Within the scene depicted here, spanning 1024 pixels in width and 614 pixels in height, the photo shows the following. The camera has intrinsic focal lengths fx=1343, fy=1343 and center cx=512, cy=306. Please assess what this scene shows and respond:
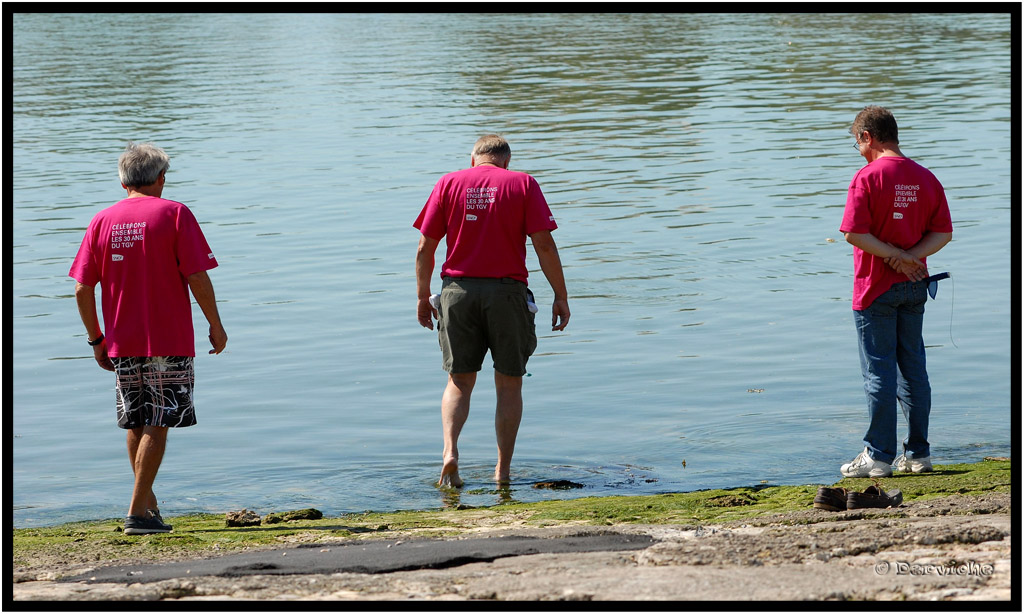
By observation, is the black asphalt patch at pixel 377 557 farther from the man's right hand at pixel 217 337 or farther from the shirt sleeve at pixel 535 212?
the shirt sleeve at pixel 535 212

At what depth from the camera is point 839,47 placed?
124ft

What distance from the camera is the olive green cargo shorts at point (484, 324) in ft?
23.8

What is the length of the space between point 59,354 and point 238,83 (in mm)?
22297

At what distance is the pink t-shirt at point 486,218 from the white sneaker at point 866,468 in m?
2.03

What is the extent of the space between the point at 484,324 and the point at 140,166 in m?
2.11

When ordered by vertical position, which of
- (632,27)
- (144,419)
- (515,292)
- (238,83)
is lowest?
(144,419)

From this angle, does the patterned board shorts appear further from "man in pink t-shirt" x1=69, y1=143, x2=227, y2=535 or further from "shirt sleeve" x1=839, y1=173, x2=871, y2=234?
"shirt sleeve" x1=839, y1=173, x2=871, y2=234

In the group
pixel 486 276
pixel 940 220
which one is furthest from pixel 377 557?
pixel 940 220

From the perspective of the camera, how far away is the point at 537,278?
43.5ft

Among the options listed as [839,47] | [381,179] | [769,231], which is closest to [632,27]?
[839,47]

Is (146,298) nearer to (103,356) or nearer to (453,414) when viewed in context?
(103,356)

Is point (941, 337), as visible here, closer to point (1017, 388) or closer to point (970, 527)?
point (1017, 388)

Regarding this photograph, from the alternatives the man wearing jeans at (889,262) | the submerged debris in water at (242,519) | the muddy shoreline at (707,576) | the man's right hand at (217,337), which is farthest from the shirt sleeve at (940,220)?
the submerged debris in water at (242,519)

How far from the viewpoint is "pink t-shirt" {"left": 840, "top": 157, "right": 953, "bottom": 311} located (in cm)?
666
